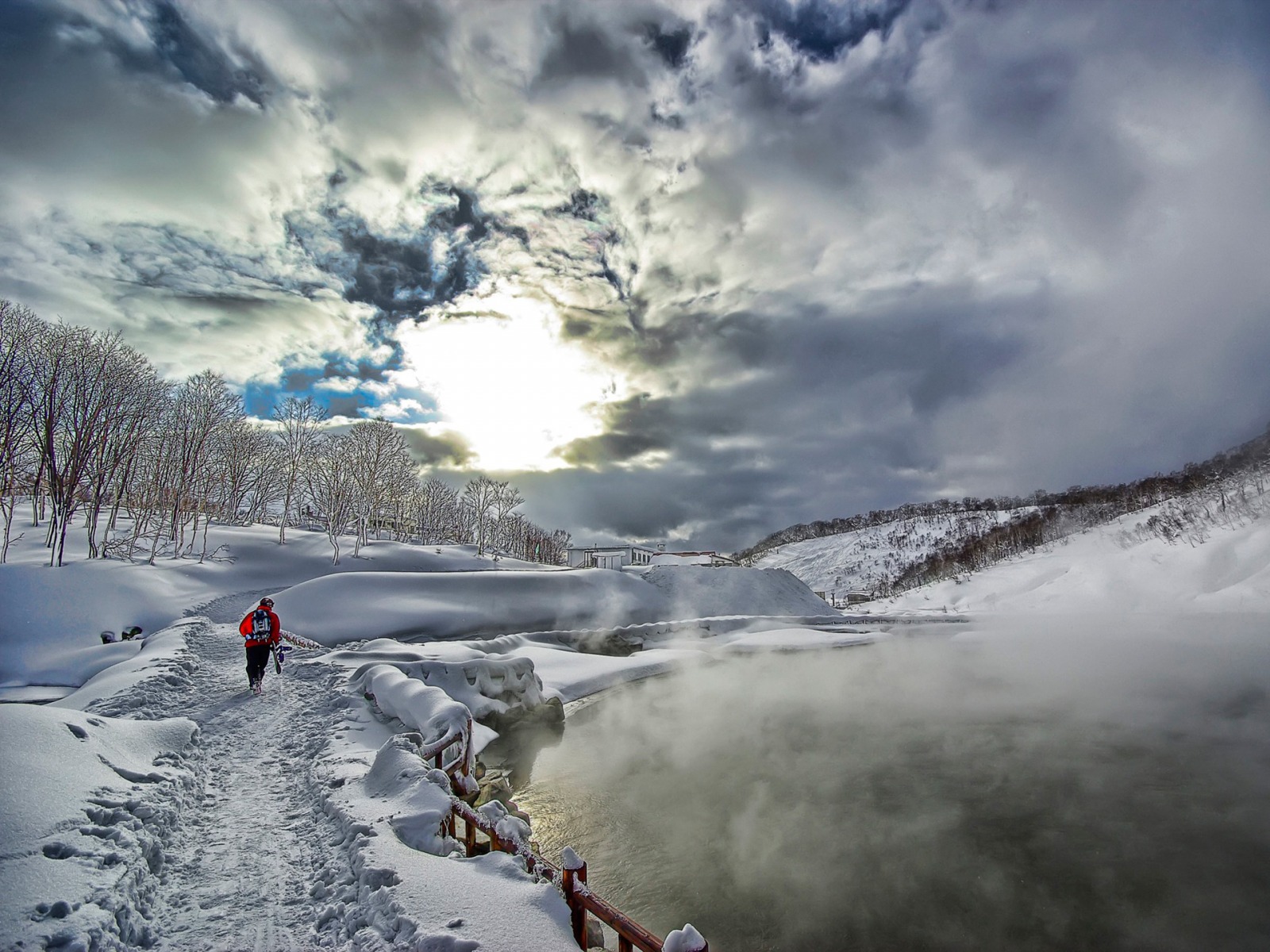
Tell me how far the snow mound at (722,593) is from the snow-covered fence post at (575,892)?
38.7 m

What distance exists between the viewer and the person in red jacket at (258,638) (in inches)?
474

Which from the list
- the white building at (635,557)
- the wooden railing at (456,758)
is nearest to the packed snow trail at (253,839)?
the wooden railing at (456,758)

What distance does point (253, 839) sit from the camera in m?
6.08

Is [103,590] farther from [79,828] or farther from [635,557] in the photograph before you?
[635,557]

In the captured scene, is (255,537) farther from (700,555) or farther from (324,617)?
(700,555)

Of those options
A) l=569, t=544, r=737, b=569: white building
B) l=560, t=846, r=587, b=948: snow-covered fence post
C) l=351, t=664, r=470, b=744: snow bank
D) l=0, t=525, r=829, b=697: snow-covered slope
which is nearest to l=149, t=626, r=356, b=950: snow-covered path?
l=351, t=664, r=470, b=744: snow bank

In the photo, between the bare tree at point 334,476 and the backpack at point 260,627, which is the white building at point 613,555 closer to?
the bare tree at point 334,476

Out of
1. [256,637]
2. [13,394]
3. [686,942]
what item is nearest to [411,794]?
[686,942]

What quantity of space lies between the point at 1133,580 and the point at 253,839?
86708mm

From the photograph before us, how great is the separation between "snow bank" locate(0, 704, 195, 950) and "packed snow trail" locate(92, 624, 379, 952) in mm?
287

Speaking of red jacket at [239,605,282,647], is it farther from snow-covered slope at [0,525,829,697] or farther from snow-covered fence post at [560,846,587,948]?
snow-covered fence post at [560,846,587,948]

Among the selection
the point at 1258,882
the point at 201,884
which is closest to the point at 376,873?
the point at 201,884

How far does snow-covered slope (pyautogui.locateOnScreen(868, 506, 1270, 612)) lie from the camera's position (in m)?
57.0

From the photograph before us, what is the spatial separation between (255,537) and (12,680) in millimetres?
24639
